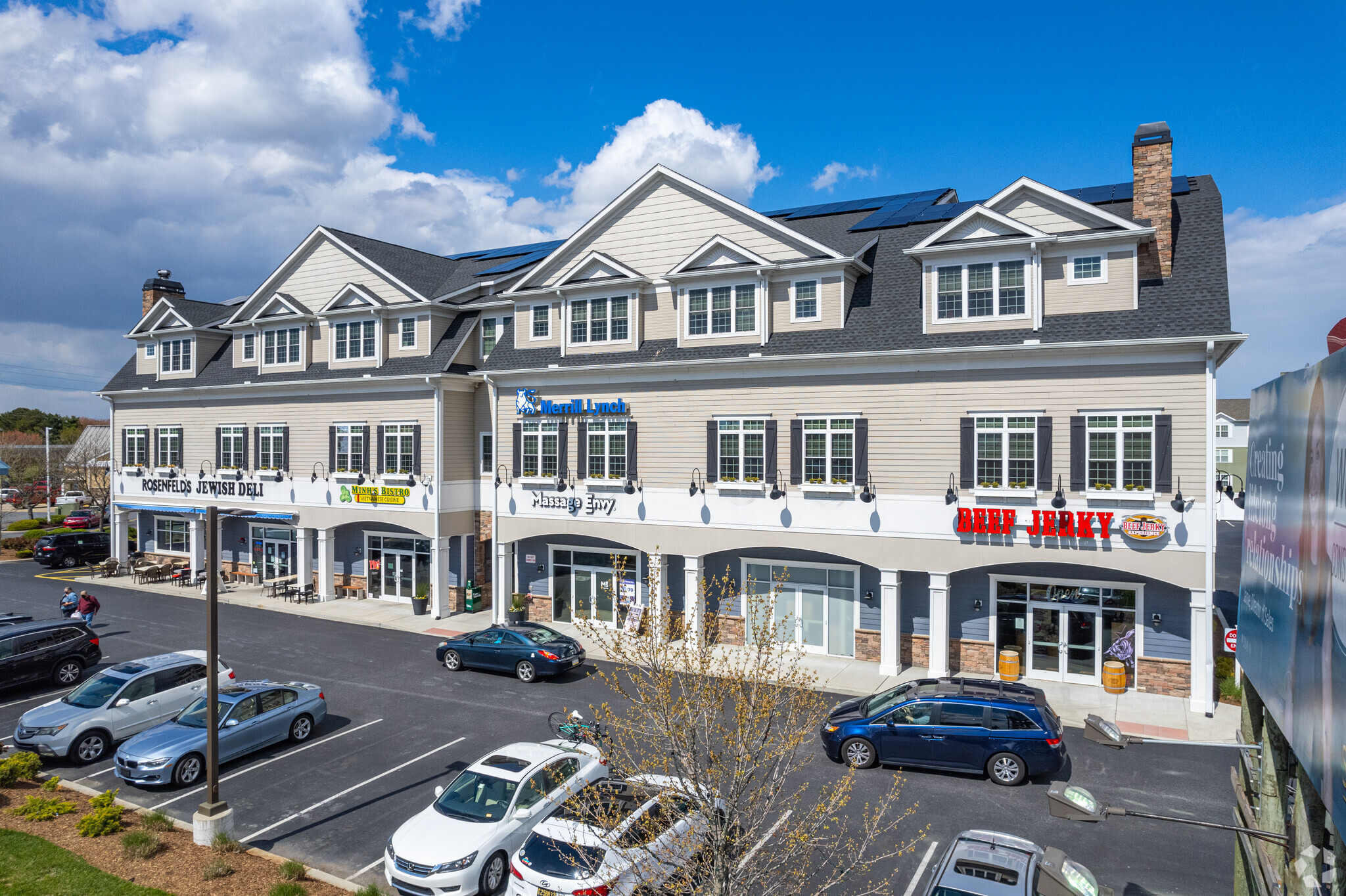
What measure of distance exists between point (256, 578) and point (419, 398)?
13794mm

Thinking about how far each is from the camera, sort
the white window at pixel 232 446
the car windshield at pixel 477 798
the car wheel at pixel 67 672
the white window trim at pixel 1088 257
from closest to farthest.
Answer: the car windshield at pixel 477 798, the white window trim at pixel 1088 257, the car wheel at pixel 67 672, the white window at pixel 232 446

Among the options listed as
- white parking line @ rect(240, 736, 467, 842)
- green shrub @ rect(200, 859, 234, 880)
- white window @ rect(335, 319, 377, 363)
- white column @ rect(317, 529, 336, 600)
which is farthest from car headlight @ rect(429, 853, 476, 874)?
white window @ rect(335, 319, 377, 363)

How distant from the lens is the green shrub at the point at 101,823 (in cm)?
1326

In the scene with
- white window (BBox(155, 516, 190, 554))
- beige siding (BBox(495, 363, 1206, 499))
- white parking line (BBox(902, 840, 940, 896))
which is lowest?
white parking line (BBox(902, 840, 940, 896))

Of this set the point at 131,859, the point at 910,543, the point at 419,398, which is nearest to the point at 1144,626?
the point at 910,543

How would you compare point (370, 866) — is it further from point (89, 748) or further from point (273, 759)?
point (89, 748)

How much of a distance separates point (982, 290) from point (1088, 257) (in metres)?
2.74

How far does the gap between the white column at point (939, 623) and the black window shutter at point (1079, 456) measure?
4163 mm

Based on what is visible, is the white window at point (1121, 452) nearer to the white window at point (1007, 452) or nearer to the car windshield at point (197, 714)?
the white window at point (1007, 452)

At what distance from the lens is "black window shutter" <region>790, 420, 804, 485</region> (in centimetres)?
2394

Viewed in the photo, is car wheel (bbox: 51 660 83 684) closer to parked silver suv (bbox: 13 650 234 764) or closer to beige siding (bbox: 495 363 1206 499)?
parked silver suv (bbox: 13 650 234 764)

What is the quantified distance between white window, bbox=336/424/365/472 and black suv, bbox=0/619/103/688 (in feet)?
36.3

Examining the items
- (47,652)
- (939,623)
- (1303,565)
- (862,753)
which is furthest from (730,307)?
(47,652)

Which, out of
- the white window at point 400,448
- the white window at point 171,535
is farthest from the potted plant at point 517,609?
the white window at point 171,535
